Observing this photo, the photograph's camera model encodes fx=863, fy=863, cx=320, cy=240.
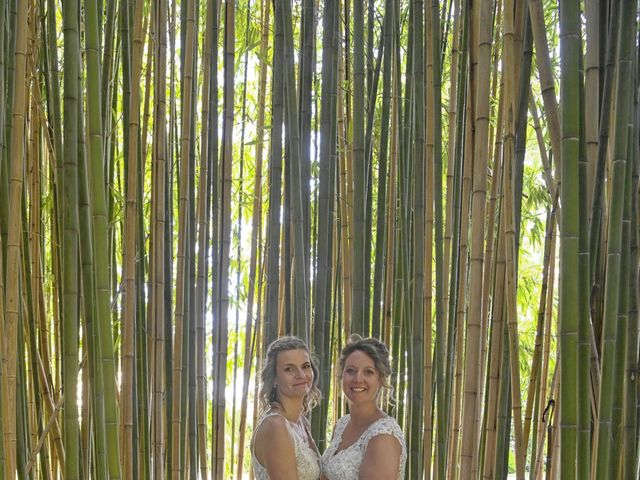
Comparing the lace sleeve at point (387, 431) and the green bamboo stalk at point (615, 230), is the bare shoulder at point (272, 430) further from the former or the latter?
the green bamboo stalk at point (615, 230)

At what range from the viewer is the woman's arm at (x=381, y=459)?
6.20 ft

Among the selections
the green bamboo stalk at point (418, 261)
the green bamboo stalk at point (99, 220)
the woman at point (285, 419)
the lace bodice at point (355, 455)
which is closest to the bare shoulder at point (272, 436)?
the woman at point (285, 419)

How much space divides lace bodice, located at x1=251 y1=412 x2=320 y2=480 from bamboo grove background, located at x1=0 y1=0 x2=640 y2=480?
0.22 metres

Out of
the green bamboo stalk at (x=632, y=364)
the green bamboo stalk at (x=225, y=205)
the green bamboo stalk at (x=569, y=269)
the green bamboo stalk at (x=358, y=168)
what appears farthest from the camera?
the green bamboo stalk at (x=225, y=205)

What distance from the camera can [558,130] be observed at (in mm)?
1218

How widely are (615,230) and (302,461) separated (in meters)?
0.93

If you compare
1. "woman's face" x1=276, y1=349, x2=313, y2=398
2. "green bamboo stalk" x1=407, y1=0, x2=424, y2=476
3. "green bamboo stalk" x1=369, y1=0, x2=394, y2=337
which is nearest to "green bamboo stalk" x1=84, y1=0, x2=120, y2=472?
"woman's face" x1=276, y1=349, x2=313, y2=398

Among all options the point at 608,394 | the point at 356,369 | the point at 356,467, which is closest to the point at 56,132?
the point at 356,369

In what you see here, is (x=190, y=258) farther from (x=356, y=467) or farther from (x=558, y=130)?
(x=558, y=130)

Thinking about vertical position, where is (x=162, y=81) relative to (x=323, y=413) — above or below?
above

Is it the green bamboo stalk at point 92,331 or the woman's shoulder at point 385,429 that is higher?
the green bamboo stalk at point 92,331

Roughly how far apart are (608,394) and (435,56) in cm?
107

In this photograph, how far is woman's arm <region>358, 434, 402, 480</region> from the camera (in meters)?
1.89

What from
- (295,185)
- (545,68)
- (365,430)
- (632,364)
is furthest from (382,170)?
(545,68)
